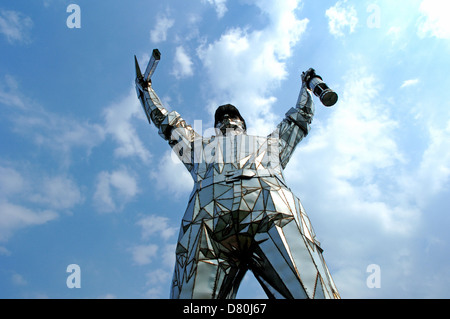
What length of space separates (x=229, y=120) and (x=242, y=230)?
3465mm

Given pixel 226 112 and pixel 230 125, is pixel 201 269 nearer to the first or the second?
pixel 230 125

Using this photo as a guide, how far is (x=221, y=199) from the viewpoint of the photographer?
6637 millimetres

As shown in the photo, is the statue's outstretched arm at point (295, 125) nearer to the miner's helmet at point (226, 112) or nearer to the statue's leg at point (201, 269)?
the miner's helmet at point (226, 112)

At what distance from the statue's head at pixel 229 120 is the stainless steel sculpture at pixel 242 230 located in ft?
2.58

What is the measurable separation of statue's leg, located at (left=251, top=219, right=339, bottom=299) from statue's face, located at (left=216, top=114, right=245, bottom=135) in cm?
317

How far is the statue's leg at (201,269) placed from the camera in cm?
572

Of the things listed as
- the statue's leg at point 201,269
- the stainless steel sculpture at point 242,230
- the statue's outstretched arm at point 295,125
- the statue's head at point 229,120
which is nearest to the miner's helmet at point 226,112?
the statue's head at point 229,120

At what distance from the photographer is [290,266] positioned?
5703 millimetres

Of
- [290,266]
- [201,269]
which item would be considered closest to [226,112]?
[201,269]

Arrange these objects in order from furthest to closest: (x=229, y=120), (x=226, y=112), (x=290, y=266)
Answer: (x=226, y=112)
(x=229, y=120)
(x=290, y=266)
